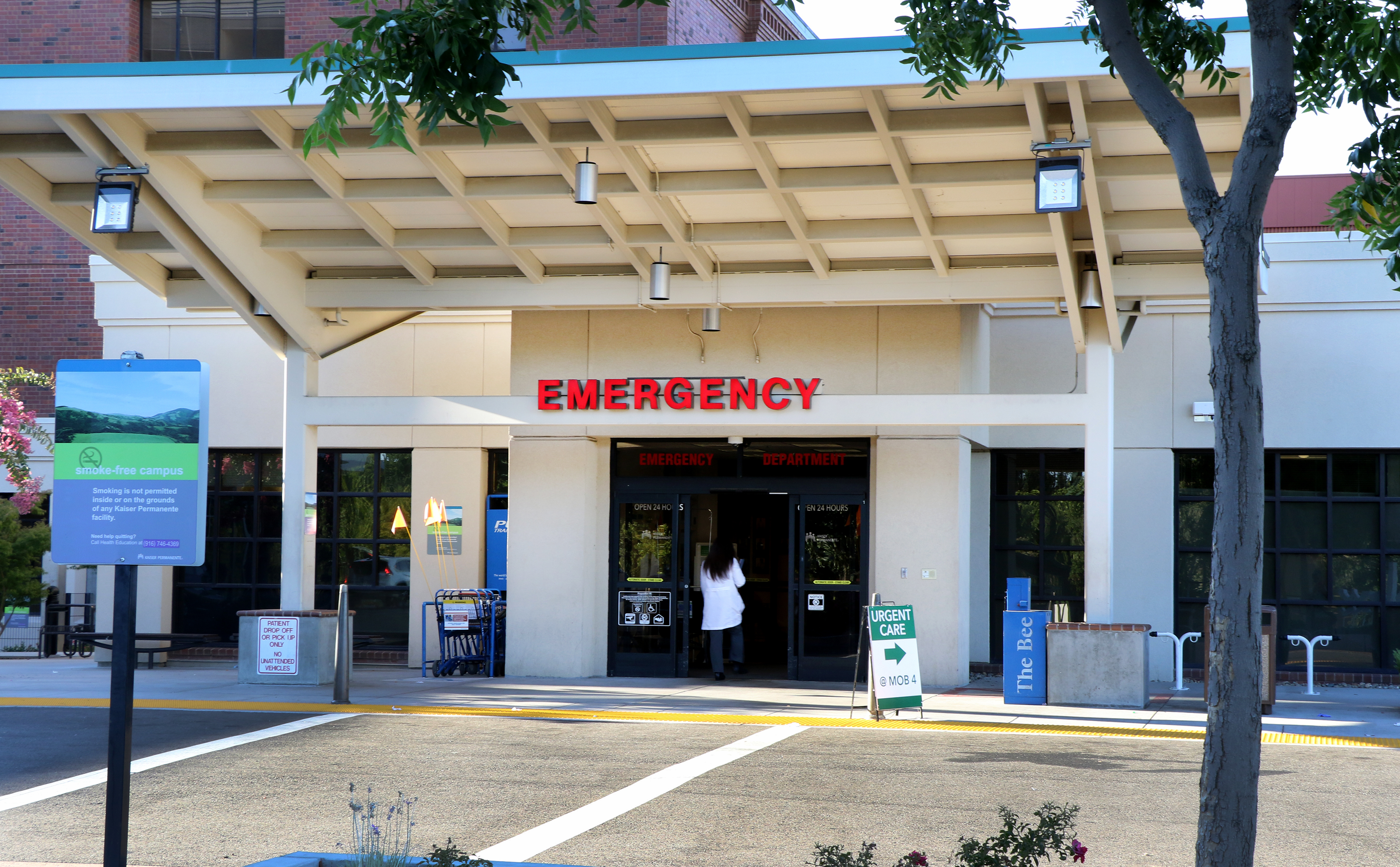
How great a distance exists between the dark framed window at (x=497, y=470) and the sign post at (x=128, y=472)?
12722 millimetres

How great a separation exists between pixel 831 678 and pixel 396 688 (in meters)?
5.17

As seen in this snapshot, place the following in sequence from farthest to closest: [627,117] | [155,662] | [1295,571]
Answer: [155,662] < [1295,571] < [627,117]

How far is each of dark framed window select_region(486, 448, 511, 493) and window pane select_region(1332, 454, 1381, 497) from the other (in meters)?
10.9

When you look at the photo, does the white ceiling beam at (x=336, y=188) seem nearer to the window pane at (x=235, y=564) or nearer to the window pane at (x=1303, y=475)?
the window pane at (x=235, y=564)

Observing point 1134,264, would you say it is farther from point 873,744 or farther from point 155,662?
point 155,662

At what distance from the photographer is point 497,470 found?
→ 62.8 feet

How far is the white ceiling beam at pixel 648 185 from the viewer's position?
1206cm

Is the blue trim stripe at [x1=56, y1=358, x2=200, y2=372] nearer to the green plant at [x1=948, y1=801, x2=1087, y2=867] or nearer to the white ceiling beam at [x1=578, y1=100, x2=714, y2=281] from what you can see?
the green plant at [x1=948, y1=801, x2=1087, y2=867]

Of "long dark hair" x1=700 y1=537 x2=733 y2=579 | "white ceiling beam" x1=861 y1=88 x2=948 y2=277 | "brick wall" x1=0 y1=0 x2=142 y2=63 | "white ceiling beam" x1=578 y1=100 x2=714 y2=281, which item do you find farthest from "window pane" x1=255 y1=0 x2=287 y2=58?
"white ceiling beam" x1=861 y1=88 x2=948 y2=277

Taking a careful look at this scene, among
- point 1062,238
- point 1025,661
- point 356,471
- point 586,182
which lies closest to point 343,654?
point 356,471

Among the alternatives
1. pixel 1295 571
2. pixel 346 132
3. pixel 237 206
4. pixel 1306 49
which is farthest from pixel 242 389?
pixel 1306 49

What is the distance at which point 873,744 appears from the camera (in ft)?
37.3

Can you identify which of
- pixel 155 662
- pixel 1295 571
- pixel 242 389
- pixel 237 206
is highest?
pixel 237 206

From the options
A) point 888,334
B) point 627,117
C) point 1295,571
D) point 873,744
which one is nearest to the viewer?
point 873,744
